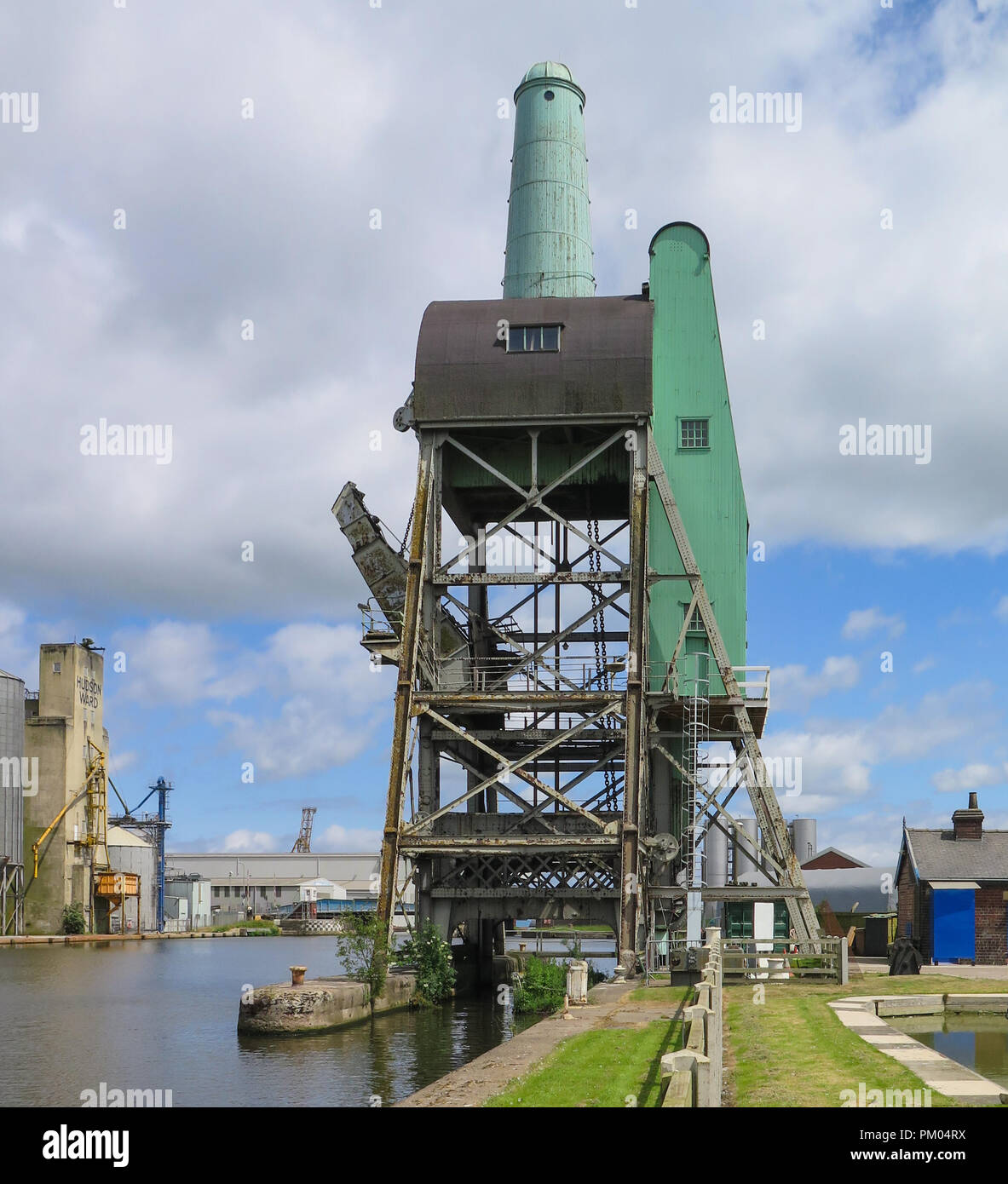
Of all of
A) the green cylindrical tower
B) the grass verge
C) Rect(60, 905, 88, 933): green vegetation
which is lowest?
Rect(60, 905, 88, 933): green vegetation

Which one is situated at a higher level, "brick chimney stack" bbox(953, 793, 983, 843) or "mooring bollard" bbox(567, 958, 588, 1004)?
"brick chimney stack" bbox(953, 793, 983, 843)

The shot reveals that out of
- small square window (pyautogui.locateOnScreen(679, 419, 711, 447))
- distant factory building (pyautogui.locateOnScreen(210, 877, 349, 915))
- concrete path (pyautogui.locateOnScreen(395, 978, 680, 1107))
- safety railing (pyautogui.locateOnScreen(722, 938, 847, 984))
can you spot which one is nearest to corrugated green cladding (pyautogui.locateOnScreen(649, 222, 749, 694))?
small square window (pyautogui.locateOnScreen(679, 419, 711, 447))

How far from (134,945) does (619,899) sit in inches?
2727

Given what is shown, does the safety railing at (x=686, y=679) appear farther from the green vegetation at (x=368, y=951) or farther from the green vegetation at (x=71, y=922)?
the green vegetation at (x=71, y=922)

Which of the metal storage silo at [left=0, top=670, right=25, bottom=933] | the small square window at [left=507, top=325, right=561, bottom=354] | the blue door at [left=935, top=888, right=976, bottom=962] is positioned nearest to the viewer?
the small square window at [left=507, top=325, right=561, bottom=354]

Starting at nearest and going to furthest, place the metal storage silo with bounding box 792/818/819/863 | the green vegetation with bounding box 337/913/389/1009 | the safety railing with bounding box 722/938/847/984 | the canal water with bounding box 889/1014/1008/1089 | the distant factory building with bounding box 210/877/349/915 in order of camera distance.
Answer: the canal water with bounding box 889/1014/1008/1089, the safety railing with bounding box 722/938/847/984, the green vegetation with bounding box 337/913/389/1009, the metal storage silo with bounding box 792/818/819/863, the distant factory building with bounding box 210/877/349/915

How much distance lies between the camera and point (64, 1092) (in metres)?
23.1

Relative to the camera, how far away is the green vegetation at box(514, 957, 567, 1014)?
116 feet

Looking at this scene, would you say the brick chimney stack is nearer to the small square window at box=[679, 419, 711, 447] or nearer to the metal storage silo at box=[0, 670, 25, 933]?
the small square window at box=[679, 419, 711, 447]

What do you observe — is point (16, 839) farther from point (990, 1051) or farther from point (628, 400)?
point (990, 1051)

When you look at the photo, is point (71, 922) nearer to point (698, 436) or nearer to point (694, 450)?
point (694, 450)

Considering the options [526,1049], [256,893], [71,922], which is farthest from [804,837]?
[256,893]

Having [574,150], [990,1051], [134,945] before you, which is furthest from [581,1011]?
[134,945]

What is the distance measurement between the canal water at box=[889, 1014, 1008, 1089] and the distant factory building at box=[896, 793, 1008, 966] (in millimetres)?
18737
